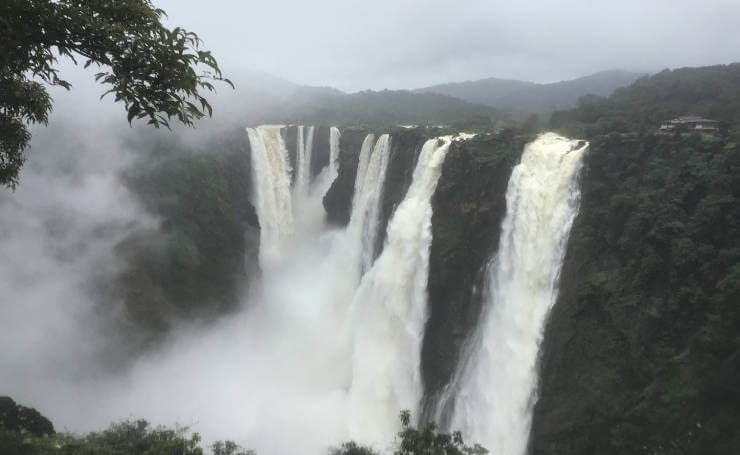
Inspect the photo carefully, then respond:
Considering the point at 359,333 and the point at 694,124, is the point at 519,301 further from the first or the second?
the point at 694,124

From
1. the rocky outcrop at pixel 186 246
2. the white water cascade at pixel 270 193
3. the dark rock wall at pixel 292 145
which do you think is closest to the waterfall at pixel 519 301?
the rocky outcrop at pixel 186 246

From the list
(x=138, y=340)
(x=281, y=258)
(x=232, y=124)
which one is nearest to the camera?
(x=138, y=340)

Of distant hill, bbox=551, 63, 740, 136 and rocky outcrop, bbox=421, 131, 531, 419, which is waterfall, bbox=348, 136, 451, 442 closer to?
rocky outcrop, bbox=421, 131, 531, 419

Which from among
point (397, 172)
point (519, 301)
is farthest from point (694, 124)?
point (397, 172)

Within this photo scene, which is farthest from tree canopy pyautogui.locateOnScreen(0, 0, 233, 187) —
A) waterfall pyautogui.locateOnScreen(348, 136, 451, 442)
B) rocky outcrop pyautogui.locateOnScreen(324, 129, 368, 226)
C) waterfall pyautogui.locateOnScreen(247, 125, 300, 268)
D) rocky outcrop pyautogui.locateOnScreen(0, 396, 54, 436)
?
waterfall pyautogui.locateOnScreen(247, 125, 300, 268)

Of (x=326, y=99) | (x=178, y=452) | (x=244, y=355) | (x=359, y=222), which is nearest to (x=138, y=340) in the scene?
(x=244, y=355)

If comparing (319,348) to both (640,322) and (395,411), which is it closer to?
(395,411)
